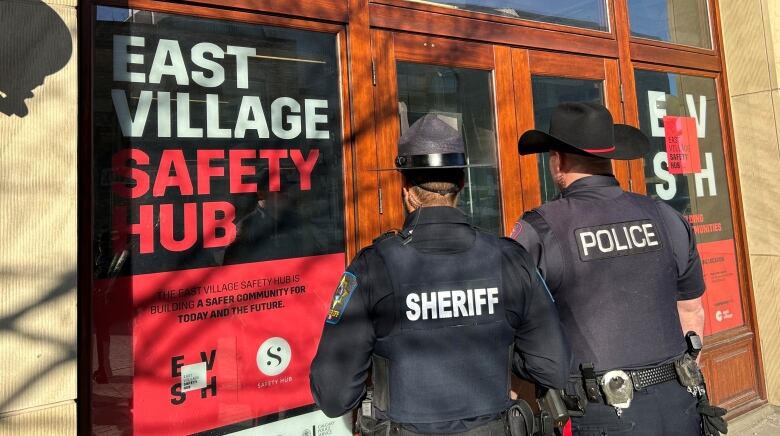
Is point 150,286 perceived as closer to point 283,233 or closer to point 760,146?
point 283,233

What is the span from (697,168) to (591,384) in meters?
3.46

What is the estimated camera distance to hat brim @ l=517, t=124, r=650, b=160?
83.7 inches

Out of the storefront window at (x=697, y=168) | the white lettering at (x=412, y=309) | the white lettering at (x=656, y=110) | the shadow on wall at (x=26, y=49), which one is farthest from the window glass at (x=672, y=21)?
the shadow on wall at (x=26, y=49)

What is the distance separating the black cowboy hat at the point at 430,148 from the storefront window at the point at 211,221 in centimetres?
117

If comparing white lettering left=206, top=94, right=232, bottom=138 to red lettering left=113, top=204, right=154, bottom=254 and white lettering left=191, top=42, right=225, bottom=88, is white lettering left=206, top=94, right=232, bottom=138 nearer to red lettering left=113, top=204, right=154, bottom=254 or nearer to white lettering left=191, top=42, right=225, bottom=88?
white lettering left=191, top=42, right=225, bottom=88

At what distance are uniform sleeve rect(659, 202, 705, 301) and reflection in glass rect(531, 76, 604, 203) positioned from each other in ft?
4.78

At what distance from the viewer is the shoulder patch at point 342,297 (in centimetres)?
164

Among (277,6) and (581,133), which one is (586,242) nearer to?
(581,133)

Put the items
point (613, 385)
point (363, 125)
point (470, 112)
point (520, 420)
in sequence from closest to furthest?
point (520, 420) → point (613, 385) → point (363, 125) → point (470, 112)

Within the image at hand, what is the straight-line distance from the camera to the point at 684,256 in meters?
2.22

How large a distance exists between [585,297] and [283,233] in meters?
1.53

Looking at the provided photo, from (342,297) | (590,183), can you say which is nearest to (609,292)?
(590,183)

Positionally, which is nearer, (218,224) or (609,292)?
(609,292)

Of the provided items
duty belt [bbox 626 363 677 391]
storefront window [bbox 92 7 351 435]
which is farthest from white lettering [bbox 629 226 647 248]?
storefront window [bbox 92 7 351 435]
